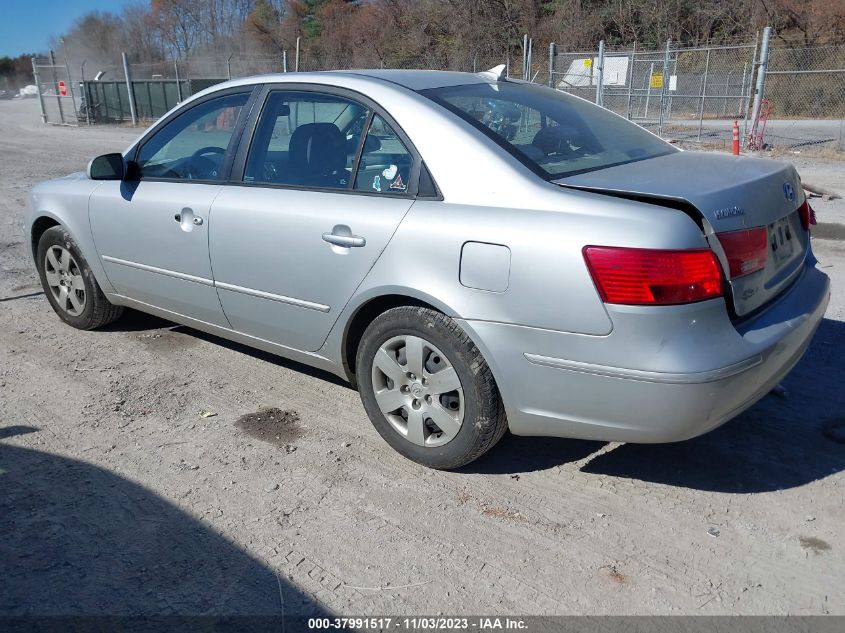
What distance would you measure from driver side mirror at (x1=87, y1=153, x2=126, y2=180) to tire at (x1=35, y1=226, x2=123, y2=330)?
70 centimetres

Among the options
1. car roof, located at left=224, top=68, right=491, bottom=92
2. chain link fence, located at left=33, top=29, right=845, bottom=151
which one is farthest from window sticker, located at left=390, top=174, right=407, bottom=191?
chain link fence, located at left=33, top=29, right=845, bottom=151

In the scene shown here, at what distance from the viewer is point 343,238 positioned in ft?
10.9

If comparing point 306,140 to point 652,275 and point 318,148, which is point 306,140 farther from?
point 652,275

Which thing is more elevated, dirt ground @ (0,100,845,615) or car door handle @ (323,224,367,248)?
car door handle @ (323,224,367,248)

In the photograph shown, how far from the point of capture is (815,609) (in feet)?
8.04

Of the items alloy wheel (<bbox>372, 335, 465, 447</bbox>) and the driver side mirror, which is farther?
the driver side mirror

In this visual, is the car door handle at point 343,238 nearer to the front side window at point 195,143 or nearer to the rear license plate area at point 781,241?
the front side window at point 195,143

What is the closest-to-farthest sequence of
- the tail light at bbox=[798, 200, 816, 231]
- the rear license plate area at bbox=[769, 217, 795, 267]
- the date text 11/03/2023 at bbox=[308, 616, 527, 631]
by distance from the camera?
the date text 11/03/2023 at bbox=[308, 616, 527, 631]
the rear license plate area at bbox=[769, 217, 795, 267]
the tail light at bbox=[798, 200, 816, 231]

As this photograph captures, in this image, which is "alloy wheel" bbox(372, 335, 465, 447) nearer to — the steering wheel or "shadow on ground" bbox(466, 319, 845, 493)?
"shadow on ground" bbox(466, 319, 845, 493)

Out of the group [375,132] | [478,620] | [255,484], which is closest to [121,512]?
[255,484]

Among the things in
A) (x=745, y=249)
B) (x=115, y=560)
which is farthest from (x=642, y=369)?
(x=115, y=560)

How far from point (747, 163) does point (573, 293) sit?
4.24 feet

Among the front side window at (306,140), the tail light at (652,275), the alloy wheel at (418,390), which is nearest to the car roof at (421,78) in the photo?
the front side window at (306,140)

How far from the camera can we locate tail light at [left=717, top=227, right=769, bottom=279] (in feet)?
8.91
